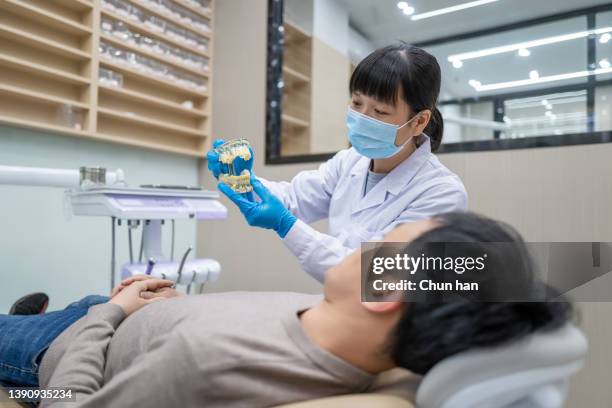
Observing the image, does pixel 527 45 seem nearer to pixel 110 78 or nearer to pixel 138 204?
pixel 138 204

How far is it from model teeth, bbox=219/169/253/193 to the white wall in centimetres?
135

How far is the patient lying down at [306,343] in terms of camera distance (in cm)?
60

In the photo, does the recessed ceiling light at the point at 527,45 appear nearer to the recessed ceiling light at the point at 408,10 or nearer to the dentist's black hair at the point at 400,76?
the recessed ceiling light at the point at 408,10

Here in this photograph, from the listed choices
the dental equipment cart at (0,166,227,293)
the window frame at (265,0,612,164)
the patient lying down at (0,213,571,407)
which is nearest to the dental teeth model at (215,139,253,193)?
the dental equipment cart at (0,166,227,293)

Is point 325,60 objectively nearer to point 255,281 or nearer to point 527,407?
point 255,281

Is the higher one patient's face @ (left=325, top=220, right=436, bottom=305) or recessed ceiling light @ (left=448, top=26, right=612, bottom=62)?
recessed ceiling light @ (left=448, top=26, right=612, bottom=62)

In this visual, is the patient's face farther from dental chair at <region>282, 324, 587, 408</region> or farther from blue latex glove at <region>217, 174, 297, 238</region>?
blue latex glove at <region>217, 174, 297, 238</region>

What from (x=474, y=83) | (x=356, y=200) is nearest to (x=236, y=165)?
(x=356, y=200)

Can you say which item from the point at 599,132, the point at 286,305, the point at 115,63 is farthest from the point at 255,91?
the point at 286,305

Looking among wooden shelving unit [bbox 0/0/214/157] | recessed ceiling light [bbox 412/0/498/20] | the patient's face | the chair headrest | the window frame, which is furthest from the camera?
recessed ceiling light [bbox 412/0/498/20]

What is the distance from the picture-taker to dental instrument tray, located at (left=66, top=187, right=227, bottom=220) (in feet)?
5.79

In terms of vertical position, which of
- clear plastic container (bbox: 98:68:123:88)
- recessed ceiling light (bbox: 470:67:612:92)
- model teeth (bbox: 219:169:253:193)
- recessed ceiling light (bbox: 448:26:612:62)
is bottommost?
model teeth (bbox: 219:169:253:193)

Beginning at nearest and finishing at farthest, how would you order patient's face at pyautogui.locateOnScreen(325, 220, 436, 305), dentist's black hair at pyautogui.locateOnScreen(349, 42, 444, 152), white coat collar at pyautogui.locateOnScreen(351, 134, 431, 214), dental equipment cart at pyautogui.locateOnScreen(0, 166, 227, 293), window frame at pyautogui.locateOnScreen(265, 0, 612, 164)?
1. patient's face at pyautogui.locateOnScreen(325, 220, 436, 305)
2. dentist's black hair at pyautogui.locateOnScreen(349, 42, 444, 152)
3. white coat collar at pyautogui.locateOnScreen(351, 134, 431, 214)
4. dental equipment cart at pyautogui.locateOnScreen(0, 166, 227, 293)
5. window frame at pyautogui.locateOnScreen(265, 0, 612, 164)

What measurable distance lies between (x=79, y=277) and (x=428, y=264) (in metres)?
2.30
